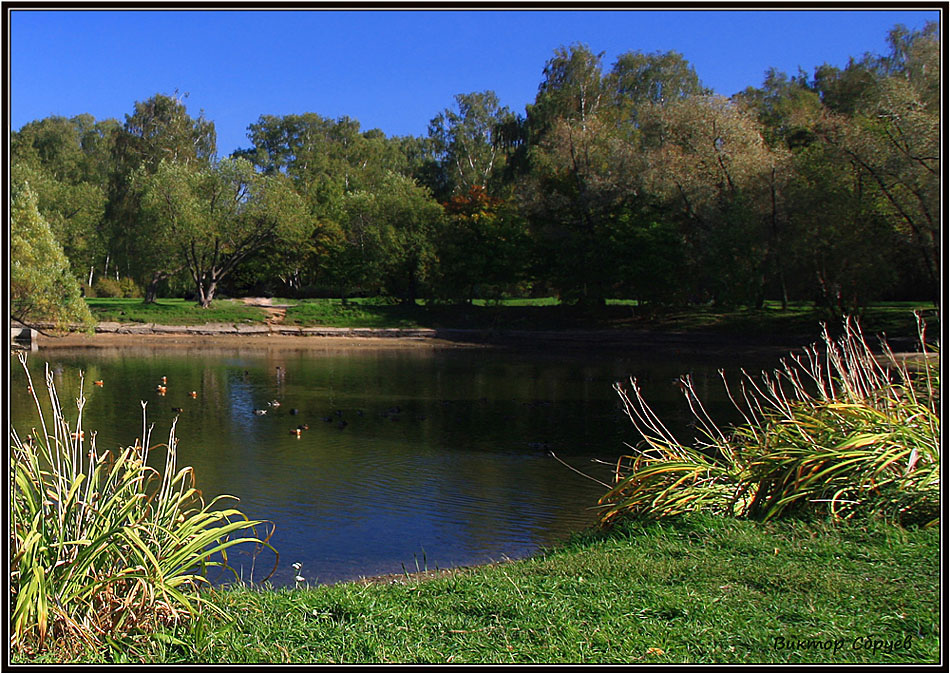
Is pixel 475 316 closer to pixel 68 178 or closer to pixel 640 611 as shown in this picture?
pixel 68 178

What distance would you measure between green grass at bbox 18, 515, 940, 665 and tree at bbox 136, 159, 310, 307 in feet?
129

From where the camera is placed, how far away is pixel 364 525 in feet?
31.5

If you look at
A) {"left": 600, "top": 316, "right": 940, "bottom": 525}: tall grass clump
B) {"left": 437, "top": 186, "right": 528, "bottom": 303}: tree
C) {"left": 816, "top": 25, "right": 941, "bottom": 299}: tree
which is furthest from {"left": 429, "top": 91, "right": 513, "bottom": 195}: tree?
{"left": 600, "top": 316, "right": 940, "bottom": 525}: tall grass clump

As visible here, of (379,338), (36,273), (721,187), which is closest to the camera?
(36,273)

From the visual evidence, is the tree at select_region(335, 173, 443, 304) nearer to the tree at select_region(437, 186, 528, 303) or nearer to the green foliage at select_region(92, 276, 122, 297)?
the tree at select_region(437, 186, 528, 303)

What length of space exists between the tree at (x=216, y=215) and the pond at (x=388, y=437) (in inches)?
519

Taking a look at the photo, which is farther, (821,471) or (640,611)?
(821,471)

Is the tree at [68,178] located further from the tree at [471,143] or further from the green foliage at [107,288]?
the tree at [471,143]

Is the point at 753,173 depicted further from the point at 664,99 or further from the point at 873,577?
the point at 873,577

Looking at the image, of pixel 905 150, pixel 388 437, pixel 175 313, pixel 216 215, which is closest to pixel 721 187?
pixel 905 150

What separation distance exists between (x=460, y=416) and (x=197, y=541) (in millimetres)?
13147

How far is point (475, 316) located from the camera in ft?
138

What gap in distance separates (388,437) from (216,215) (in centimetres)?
3166

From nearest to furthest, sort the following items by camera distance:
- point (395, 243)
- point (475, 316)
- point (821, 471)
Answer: point (821, 471) → point (475, 316) → point (395, 243)
